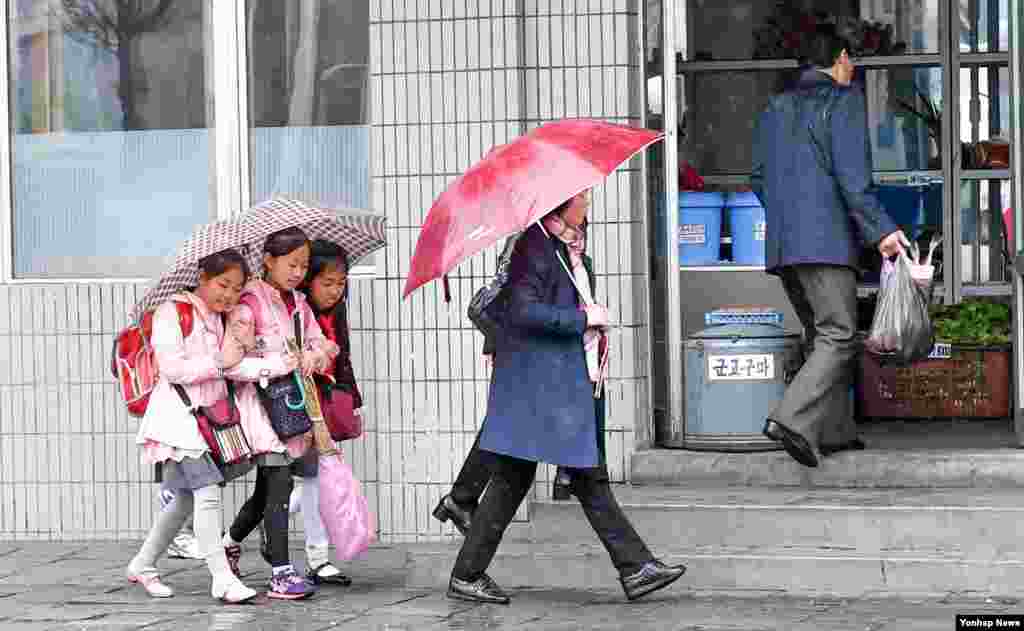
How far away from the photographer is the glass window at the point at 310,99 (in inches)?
396

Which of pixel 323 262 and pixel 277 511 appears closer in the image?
pixel 277 511

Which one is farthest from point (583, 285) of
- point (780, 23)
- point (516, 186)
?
point (780, 23)

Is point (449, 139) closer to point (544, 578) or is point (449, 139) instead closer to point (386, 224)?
point (386, 224)

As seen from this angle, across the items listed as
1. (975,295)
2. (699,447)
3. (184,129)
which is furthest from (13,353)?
(975,295)

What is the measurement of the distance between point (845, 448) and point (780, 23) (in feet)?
11.2

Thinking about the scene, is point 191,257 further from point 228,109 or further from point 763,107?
point 763,107

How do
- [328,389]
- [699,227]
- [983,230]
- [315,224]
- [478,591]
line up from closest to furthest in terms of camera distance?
[478,591], [315,224], [328,389], [699,227], [983,230]

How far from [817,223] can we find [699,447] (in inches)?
52.7

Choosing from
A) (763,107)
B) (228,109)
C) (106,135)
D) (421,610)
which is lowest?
(421,610)

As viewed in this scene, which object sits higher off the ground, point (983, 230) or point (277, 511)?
point (983, 230)

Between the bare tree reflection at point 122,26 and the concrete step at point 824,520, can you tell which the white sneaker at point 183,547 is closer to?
the concrete step at point 824,520

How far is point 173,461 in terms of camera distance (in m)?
8.22

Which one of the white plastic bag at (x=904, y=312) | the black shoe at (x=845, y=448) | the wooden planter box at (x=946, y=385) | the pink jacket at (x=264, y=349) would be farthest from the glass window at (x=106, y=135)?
the wooden planter box at (x=946, y=385)

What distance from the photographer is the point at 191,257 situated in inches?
319
